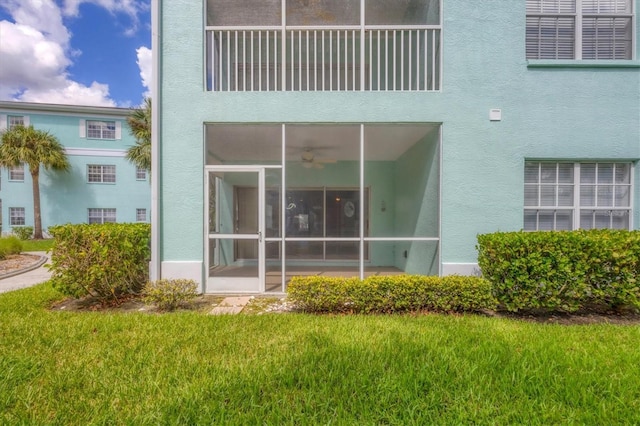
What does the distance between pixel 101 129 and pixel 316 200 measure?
60.0ft

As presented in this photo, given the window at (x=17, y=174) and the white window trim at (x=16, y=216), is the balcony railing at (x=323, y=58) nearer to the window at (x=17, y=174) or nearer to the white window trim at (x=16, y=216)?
the window at (x=17, y=174)

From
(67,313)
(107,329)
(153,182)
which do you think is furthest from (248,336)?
(153,182)

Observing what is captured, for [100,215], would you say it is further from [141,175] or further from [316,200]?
[316,200]

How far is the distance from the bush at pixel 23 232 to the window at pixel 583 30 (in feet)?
78.5

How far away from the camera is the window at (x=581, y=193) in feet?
18.7

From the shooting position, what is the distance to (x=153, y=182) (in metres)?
5.47

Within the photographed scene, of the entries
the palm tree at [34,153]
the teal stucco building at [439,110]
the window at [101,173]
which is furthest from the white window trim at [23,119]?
the teal stucco building at [439,110]

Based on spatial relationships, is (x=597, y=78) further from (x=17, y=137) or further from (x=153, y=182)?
(x=17, y=137)

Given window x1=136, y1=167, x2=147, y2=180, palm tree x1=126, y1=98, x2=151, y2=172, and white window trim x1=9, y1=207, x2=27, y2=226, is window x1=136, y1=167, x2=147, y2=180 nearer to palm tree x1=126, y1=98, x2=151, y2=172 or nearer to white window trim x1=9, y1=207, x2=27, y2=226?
palm tree x1=126, y1=98, x2=151, y2=172

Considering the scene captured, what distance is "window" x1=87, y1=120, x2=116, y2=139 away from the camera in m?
18.8

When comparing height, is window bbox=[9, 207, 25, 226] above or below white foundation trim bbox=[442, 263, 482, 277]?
above

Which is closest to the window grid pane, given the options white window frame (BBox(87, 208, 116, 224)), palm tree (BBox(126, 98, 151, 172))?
white window frame (BBox(87, 208, 116, 224))

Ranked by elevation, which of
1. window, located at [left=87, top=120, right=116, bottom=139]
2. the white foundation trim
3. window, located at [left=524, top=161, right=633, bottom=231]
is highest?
window, located at [left=87, top=120, right=116, bottom=139]

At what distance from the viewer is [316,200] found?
8.07m
